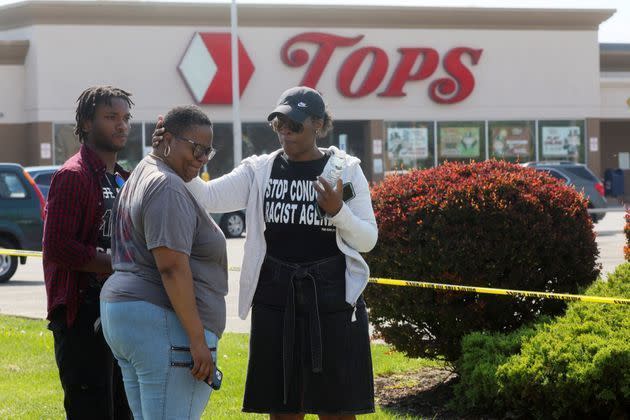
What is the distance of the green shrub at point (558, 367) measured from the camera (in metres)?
5.54

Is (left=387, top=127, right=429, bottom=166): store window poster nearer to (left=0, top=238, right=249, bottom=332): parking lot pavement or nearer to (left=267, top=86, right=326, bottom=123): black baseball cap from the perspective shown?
(left=0, top=238, right=249, bottom=332): parking lot pavement

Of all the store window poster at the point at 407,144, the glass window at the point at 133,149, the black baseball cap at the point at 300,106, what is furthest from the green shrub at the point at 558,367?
the store window poster at the point at 407,144

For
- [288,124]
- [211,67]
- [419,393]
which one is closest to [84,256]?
[288,124]

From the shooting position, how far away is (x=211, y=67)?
3119 centimetres

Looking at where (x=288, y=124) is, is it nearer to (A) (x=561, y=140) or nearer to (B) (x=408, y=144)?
(B) (x=408, y=144)

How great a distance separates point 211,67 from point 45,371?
78.3 feet

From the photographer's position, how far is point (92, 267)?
448cm

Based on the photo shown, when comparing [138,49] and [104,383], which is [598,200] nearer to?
[138,49]

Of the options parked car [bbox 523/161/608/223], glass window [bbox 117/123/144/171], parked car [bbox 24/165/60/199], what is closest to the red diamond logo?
glass window [bbox 117/123/144/171]

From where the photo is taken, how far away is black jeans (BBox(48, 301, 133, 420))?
458cm

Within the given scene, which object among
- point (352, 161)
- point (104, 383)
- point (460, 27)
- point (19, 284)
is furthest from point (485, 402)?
point (460, 27)

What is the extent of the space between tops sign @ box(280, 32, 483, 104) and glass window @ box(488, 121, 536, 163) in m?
1.84

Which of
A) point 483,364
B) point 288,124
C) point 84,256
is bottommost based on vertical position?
point 483,364

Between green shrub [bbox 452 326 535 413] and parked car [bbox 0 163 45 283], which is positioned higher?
parked car [bbox 0 163 45 283]
